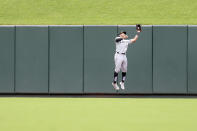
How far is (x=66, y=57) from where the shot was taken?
13.5 metres

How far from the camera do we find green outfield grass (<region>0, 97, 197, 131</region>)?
7250mm

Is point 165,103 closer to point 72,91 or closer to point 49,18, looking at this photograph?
point 72,91

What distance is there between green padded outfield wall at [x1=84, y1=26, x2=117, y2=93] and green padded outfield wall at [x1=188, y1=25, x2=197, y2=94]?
234 cm

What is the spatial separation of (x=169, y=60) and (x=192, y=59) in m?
0.70

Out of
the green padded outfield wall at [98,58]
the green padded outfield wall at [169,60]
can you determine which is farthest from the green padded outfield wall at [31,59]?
the green padded outfield wall at [169,60]

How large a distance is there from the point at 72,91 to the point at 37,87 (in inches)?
43.8

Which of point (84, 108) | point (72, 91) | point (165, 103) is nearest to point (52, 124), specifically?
point (84, 108)

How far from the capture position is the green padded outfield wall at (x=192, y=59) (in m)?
13.2

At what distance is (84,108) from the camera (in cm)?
1020

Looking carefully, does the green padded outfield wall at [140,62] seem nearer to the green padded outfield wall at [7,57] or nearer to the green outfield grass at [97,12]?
the green outfield grass at [97,12]

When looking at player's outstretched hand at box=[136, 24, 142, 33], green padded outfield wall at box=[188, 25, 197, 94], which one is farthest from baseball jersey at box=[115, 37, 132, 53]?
green padded outfield wall at box=[188, 25, 197, 94]

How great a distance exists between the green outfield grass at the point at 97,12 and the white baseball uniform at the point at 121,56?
1.92 metres

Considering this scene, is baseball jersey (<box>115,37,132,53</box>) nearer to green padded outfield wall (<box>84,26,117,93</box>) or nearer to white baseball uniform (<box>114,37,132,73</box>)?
white baseball uniform (<box>114,37,132,73</box>)

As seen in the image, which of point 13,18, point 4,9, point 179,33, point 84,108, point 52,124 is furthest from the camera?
point 4,9
